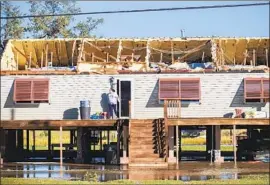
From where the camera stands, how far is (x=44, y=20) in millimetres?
47594

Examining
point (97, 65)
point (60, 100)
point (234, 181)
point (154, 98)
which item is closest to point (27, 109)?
point (60, 100)

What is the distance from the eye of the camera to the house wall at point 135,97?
30234mm

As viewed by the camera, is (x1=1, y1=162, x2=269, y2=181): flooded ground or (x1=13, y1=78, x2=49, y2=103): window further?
(x1=13, y1=78, x2=49, y2=103): window

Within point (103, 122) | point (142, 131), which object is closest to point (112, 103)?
point (103, 122)

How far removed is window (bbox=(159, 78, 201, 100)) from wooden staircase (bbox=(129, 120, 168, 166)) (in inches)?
96.7

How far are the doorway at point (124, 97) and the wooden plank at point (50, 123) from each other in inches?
86.2

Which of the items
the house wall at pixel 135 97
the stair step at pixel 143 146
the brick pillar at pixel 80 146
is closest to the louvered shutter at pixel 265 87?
the house wall at pixel 135 97

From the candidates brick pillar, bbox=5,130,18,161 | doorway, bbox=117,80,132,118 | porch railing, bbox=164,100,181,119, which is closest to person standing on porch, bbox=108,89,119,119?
doorway, bbox=117,80,132,118

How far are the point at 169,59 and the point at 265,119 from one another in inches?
333

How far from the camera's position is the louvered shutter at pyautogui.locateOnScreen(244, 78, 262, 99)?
1184 inches

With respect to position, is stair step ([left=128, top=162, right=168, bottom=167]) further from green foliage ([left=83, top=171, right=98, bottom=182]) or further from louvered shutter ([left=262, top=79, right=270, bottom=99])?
louvered shutter ([left=262, top=79, right=270, bottom=99])

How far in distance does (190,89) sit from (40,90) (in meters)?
7.35

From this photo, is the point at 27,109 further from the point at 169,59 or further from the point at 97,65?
the point at 169,59

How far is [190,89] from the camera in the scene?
30.2m
